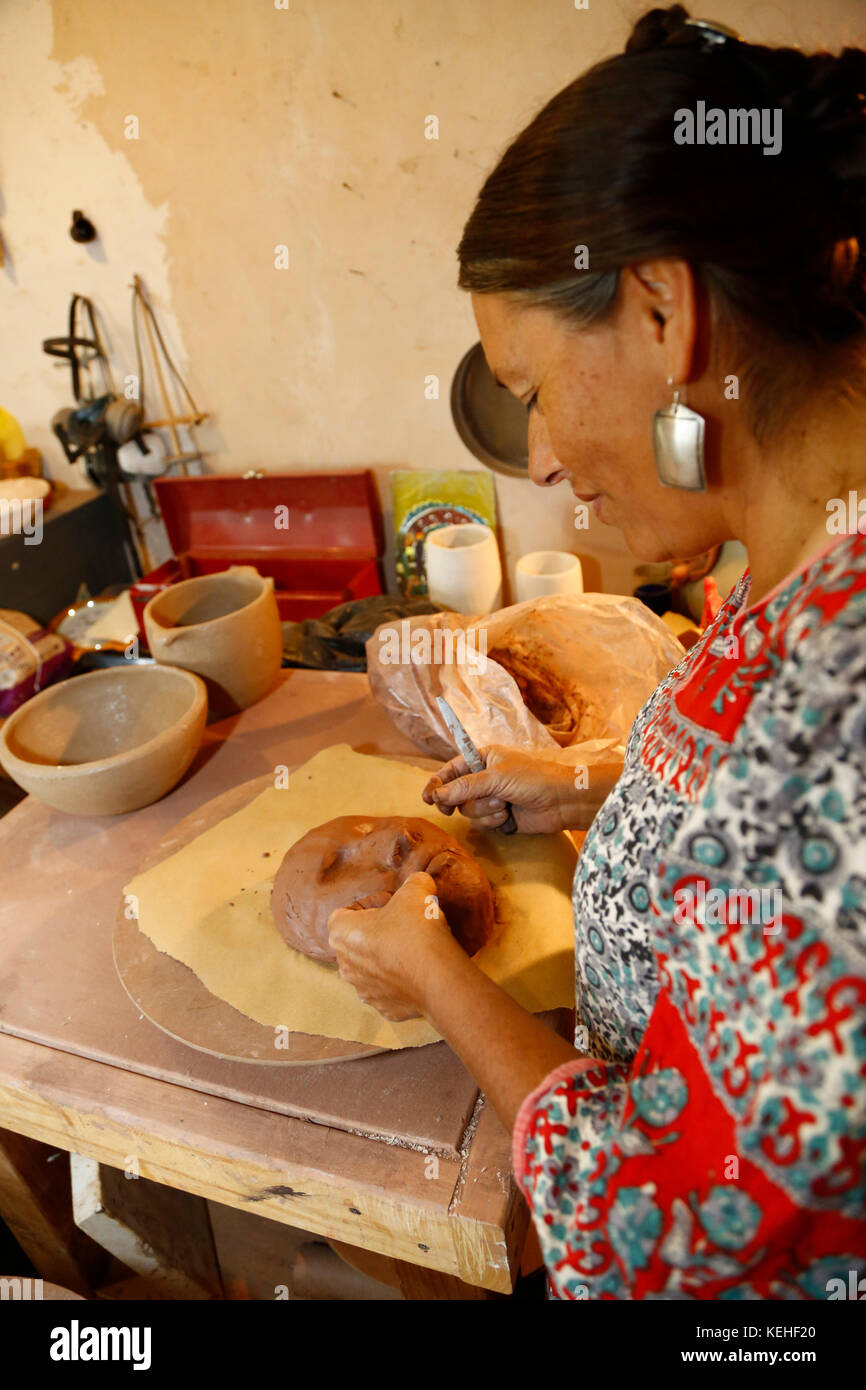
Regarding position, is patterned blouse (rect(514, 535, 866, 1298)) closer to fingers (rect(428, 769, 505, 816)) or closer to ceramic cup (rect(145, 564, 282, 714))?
fingers (rect(428, 769, 505, 816))

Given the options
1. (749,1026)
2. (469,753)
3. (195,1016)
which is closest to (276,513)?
(469,753)

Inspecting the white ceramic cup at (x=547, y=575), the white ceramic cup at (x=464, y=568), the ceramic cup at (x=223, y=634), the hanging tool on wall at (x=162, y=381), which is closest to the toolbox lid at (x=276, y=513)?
the hanging tool on wall at (x=162, y=381)

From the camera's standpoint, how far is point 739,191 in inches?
30.9

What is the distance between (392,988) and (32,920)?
0.80 metres

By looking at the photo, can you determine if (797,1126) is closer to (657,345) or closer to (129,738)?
(657,345)

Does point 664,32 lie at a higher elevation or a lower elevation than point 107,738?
higher

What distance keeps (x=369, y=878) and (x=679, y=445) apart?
0.83 m

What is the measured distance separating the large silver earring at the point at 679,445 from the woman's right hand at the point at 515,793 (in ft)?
2.32

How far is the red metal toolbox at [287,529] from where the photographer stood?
10.5ft

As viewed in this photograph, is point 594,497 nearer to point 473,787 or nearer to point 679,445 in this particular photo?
point 679,445

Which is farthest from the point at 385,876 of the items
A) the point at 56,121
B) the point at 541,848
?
the point at 56,121

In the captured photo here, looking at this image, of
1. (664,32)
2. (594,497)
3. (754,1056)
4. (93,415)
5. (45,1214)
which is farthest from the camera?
(93,415)

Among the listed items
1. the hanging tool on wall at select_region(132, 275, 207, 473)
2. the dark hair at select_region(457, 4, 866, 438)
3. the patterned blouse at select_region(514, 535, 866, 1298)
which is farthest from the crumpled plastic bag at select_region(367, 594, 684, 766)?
the hanging tool on wall at select_region(132, 275, 207, 473)

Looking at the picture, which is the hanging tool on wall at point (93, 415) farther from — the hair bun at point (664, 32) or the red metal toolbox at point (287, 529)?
the hair bun at point (664, 32)
